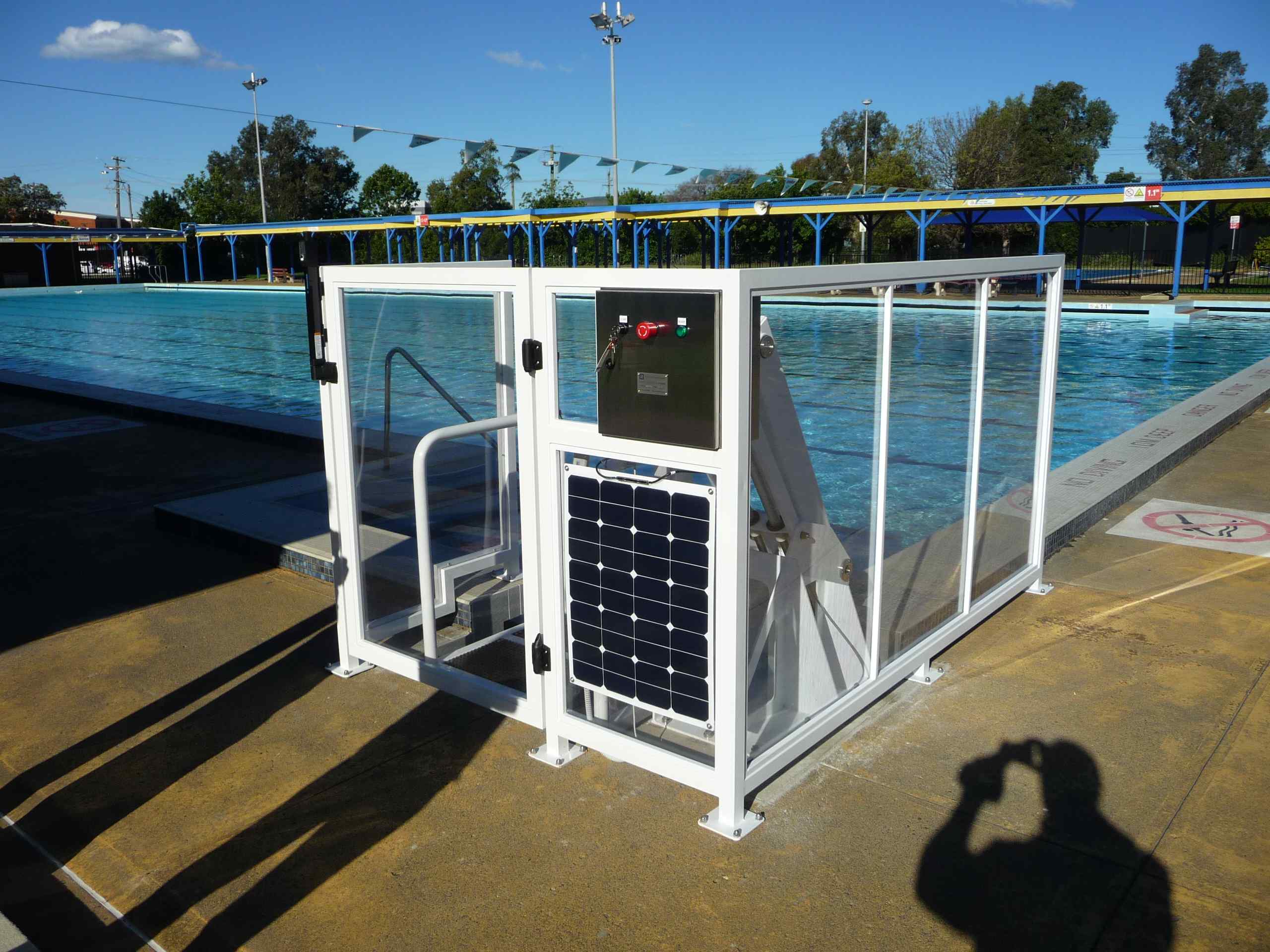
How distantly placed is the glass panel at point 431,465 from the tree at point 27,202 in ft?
285

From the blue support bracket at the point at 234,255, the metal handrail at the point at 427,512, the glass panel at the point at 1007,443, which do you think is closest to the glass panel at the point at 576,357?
the metal handrail at the point at 427,512

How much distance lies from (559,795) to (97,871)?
1.37m

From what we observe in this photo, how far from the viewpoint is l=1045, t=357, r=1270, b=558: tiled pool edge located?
6.02 metres

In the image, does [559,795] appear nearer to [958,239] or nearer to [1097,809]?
[1097,809]

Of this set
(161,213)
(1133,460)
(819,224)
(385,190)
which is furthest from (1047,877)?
(385,190)

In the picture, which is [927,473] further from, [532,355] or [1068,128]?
[1068,128]

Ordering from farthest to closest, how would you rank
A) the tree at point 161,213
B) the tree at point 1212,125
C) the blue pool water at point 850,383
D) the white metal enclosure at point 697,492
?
the tree at point 1212,125
the tree at point 161,213
the blue pool water at point 850,383
the white metal enclosure at point 697,492

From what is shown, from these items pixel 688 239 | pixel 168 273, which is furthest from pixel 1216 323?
pixel 168 273

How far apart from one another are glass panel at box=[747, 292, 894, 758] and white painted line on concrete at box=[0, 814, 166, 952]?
5.74 ft

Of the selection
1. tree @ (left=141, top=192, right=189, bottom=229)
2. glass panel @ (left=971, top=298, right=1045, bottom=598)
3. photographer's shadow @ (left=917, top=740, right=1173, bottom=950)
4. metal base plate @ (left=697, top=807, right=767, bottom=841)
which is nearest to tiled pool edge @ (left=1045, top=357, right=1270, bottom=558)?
glass panel @ (left=971, top=298, right=1045, bottom=598)

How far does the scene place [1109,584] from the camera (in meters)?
5.18

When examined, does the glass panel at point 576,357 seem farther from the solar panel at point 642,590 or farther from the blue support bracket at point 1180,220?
the blue support bracket at point 1180,220

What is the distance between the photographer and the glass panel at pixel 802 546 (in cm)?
320

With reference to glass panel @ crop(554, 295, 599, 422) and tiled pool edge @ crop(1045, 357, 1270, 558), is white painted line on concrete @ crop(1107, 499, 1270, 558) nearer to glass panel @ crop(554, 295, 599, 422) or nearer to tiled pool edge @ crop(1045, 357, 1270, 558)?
tiled pool edge @ crop(1045, 357, 1270, 558)
